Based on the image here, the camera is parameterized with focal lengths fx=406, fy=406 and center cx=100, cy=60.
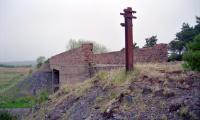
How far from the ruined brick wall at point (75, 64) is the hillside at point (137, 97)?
5643 millimetres

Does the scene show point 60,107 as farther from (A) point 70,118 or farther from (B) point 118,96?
(B) point 118,96

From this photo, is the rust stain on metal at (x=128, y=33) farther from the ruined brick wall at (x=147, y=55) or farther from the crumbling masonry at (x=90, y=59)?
the ruined brick wall at (x=147, y=55)

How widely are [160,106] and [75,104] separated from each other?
115 inches

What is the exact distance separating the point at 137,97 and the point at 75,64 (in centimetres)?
966

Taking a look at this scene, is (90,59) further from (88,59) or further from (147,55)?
(147,55)

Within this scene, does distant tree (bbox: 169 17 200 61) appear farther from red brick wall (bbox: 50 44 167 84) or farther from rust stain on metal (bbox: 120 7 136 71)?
rust stain on metal (bbox: 120 7 136 71)

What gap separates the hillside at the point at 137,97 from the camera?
7.00 metres

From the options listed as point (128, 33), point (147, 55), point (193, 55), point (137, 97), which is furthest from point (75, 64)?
point (193, 55)

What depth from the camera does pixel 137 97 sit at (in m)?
7.83

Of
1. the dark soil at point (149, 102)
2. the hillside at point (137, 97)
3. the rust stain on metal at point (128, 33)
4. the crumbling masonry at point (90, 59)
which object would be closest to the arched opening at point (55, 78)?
the crumbling masonry at point (90, 59)

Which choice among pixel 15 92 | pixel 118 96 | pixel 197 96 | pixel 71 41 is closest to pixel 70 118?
pixel 118 96

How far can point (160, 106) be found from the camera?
23.6 ft

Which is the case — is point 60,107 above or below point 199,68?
below

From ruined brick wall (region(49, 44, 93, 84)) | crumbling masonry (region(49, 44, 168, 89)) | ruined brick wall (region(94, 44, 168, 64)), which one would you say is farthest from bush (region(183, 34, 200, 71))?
ruined brick wall (region(49, 44, 93, 84))
